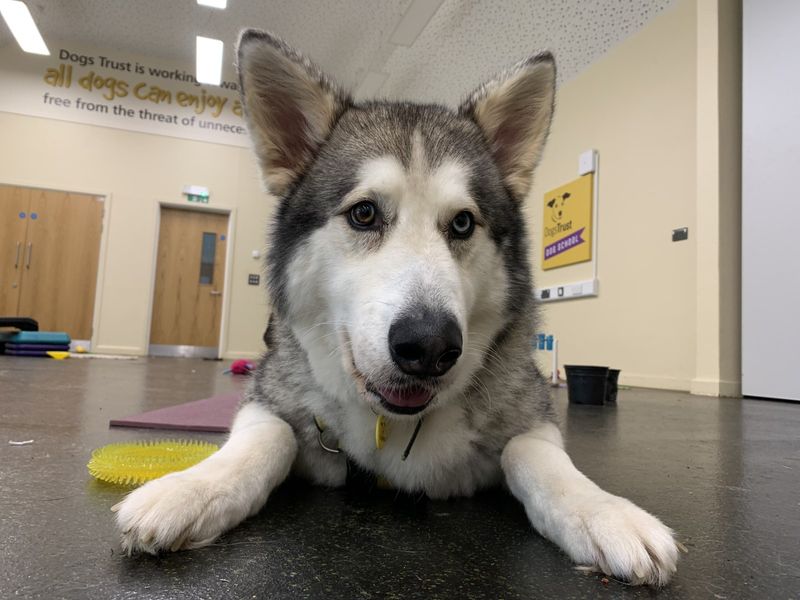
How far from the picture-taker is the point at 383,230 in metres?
1.35

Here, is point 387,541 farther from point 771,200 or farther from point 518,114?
point 771,200

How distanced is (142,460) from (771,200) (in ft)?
18.6

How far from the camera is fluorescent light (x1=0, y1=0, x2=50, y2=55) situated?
27.7 feet

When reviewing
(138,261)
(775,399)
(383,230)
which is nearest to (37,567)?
(383,230)

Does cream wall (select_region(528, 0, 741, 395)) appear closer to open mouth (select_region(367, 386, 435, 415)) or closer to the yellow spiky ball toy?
the yellow spiky ball toy

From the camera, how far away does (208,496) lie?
38.3 inches

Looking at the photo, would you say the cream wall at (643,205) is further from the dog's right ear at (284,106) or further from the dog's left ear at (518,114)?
the dog's right ear at (284,106)

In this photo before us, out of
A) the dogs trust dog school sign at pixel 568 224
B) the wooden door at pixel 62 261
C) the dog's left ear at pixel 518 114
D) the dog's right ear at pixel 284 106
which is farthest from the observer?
the wooden door at pixel 62 261

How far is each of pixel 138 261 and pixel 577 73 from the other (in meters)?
9.12

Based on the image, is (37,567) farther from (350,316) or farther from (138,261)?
(138,261)

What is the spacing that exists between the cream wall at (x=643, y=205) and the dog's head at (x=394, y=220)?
486 cm

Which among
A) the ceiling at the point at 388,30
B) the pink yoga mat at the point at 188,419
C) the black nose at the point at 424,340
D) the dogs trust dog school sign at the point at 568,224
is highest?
the ceiling at the point at 388,30

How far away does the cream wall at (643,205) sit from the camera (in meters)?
5.85

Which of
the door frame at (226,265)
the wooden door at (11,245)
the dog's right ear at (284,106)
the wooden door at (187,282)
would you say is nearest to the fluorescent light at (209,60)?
the door frame at (226,265)
